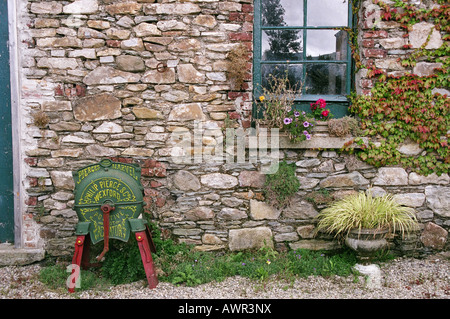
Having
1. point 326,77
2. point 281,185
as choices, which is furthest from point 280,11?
point 281,185

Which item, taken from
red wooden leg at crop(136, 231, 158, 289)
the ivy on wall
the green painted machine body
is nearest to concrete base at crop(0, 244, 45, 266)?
the green painted machine body

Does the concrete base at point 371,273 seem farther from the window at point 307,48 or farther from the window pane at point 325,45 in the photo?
the window pane at point 325,45

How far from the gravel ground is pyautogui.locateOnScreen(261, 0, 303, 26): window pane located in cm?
281

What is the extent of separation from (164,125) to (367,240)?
7.69 feet

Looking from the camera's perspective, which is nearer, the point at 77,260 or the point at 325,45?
the point at 77,260

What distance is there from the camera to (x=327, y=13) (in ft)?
13.0

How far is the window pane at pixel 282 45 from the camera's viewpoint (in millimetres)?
3980

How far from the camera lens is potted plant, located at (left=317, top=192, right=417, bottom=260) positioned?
10.8ft

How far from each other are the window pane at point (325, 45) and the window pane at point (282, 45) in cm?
12

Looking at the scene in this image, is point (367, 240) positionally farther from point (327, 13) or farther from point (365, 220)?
point (327, 13)

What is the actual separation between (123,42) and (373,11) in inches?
105

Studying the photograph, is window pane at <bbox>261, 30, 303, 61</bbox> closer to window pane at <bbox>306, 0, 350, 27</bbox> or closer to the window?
the window

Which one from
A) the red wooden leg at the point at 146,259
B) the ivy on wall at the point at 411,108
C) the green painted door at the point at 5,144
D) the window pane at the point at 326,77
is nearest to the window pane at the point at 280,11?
the window pane at the point at 326,77

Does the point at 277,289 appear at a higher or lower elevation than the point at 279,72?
lower
